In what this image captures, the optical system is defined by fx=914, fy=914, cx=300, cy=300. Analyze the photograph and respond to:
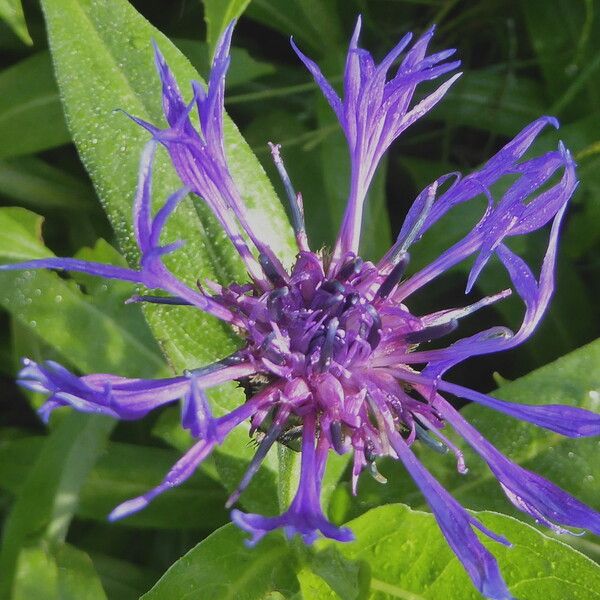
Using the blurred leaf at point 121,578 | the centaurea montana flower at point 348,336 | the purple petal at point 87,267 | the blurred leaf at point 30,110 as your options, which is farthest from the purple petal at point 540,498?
the blurred leaf at point 30,110

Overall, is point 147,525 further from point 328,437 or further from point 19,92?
point 19,92

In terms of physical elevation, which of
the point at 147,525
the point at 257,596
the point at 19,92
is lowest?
the point at 147,525

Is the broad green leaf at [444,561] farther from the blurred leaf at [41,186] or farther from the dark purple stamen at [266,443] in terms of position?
the blurred leaf at [41,186]

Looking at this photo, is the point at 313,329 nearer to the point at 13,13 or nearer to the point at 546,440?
the point at 546,440

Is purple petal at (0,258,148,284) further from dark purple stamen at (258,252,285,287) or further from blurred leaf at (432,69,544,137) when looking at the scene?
blurred leaf at (432,69,544,137)

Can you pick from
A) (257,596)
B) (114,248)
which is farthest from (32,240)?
(257,596)

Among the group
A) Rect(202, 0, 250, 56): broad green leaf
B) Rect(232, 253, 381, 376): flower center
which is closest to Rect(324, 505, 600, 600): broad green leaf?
Rect(232, 253, 381, 376): flower center

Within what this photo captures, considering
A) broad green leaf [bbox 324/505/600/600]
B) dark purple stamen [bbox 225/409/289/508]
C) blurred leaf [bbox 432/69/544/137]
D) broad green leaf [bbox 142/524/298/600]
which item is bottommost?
broad green leaf [bbox 142/524/298/600]
